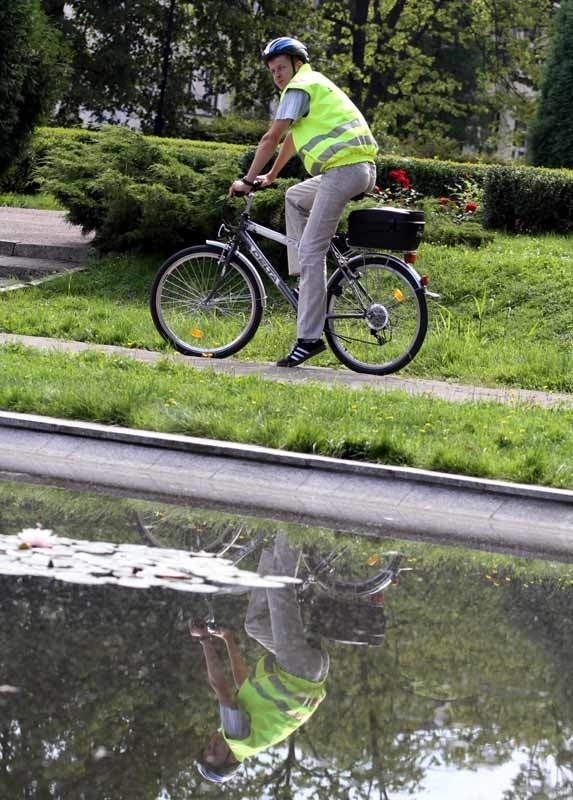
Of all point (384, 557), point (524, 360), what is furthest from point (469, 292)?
point (384, 557)

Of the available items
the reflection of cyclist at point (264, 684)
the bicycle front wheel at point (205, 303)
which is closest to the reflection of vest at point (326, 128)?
the bicycle front wheel at point (205, 303)

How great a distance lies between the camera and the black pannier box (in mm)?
9594

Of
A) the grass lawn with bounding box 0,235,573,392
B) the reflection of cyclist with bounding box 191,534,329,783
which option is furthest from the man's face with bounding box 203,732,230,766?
the grass lawn with bounding box 0,235,573,392

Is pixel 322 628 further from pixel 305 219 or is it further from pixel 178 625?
pixel 305 219

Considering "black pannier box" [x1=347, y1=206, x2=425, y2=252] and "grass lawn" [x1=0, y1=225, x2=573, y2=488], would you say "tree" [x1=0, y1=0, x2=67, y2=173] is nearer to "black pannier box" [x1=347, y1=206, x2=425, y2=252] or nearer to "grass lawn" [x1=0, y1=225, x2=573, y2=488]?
"grass lawn" [x1=0, y1=225, x2=573, y2=488]

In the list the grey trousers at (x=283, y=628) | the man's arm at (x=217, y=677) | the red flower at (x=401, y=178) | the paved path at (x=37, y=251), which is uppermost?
the red flower at (x=401, y=178)

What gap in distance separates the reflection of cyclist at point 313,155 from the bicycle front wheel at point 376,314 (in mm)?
174

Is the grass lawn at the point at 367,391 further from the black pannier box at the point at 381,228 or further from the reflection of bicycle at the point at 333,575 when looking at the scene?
the reflection of bicycle at the point at 333,575

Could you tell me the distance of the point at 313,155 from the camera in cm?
Result: 920

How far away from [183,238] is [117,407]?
6.61 metres

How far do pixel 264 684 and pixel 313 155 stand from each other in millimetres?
5428

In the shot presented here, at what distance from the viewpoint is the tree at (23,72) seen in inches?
690

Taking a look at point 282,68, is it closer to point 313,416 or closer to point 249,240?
point 249,240

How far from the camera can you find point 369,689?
427 cm
